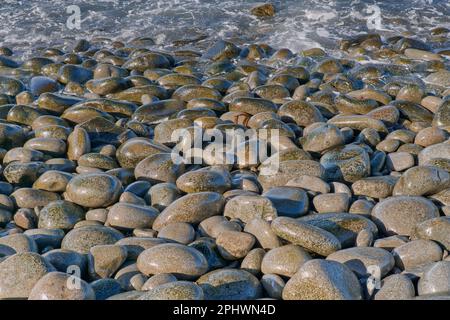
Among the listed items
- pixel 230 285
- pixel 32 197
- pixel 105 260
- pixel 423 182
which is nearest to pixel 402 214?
pixel 423 182

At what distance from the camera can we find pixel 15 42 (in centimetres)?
933

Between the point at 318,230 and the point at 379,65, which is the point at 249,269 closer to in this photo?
→ the point at 318,230

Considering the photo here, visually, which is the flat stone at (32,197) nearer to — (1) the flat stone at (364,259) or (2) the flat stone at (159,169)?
(2) the flat stone at (159,169)

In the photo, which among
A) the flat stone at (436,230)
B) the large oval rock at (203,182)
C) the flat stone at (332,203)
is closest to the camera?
the flat stone at (436,230)

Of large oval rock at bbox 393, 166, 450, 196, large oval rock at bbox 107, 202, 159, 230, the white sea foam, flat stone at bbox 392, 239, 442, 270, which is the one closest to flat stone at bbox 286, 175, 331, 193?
large oval rock at bbox 393, 166, 450, 196

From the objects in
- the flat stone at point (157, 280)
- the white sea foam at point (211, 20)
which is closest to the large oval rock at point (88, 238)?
the flat stone at point (157, 280)

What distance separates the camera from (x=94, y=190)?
14.2ft

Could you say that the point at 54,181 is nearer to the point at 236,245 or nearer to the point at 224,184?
the point at 224,184

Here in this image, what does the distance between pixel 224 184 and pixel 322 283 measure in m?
1.62

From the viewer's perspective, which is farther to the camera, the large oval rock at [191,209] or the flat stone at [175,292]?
the large oval rock at [191,209]

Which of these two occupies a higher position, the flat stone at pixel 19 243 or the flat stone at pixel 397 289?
the flat stone at pixel 19 243

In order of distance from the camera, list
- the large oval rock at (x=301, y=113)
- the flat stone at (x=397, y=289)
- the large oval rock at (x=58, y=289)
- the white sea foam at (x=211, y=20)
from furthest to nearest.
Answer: the white sea foam at (x=211, y=20), the large oval rock at (x=301, y=113), the flat stone at (x=397, y=289), the large oval rock at (x=58, y=289)

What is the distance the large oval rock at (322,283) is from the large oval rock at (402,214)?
0.93 meters

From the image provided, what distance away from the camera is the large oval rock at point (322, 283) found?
120 inches
